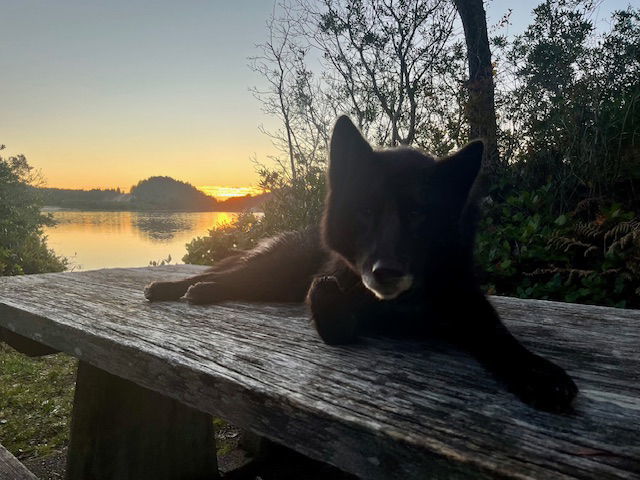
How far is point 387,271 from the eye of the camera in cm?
152

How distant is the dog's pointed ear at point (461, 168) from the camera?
182 cm

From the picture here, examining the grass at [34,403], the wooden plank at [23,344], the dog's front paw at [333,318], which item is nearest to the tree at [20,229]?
the grass at [34,403]

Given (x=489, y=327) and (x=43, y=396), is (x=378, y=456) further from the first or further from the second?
(x=43, y=396)

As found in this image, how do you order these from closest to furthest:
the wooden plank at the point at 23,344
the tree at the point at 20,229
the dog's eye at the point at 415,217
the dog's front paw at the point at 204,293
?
the dog's eye at the point at 415,217 < the dog's front paw at the point at 204,293 < the wooden plank at the point at 23,344 < the tree at the point at 20,229

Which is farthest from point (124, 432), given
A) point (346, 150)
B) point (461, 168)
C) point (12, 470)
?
point (461, 168)

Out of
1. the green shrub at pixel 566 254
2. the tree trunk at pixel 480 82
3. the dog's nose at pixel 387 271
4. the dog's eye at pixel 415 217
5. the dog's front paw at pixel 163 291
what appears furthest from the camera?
the tree trunk at pixel 480 82

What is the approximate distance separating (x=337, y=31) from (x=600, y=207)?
4744 mm

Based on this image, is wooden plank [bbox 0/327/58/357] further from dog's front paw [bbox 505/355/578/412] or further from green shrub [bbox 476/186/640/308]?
green shrub [bbox 476/186/640/308]

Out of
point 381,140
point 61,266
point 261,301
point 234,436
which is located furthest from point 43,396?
point 61,266

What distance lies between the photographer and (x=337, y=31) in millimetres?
7684

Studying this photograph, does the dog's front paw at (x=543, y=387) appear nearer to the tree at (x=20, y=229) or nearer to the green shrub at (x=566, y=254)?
the green shrub at (x=566, y=254)

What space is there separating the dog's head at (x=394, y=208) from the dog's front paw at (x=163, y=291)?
1.04 meters

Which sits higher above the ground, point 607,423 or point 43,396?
point 607,423

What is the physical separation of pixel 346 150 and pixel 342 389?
1041mm
